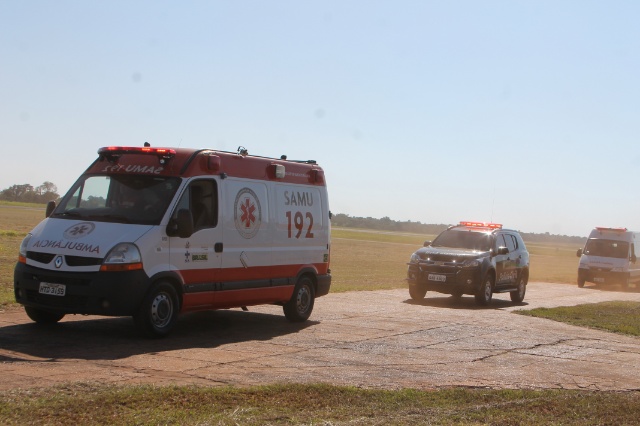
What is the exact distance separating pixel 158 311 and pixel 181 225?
3.84ft

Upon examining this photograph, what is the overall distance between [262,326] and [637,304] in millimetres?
12749

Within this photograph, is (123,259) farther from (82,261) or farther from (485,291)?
(485,291)

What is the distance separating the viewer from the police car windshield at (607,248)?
34.3 meters

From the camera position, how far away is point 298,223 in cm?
1459

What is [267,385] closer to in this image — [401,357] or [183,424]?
[183,424]

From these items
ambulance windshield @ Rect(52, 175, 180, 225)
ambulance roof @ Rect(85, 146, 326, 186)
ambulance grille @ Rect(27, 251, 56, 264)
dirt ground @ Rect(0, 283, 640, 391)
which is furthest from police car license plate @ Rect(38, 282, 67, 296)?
ambulance roof @ Rect(85, 146, 326, 186)

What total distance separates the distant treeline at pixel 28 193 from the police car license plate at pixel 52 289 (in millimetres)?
99404

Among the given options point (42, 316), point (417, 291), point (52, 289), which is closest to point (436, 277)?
point (417, 291)

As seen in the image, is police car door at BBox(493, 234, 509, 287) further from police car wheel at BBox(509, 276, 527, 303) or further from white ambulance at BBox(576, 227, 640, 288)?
white ambulance at BBox(576, 227, 640, 288)

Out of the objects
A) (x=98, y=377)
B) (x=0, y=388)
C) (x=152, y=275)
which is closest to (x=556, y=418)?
(x=98, y=377)

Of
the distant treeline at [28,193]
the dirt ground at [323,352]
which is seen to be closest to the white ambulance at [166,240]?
the dirt ground at [323,352]

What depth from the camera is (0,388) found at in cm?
777

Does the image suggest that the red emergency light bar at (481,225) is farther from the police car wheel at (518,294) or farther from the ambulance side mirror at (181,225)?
the ambulance side mirror at (181,225)

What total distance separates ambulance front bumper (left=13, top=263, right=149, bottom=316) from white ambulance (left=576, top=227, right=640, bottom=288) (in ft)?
85.4
